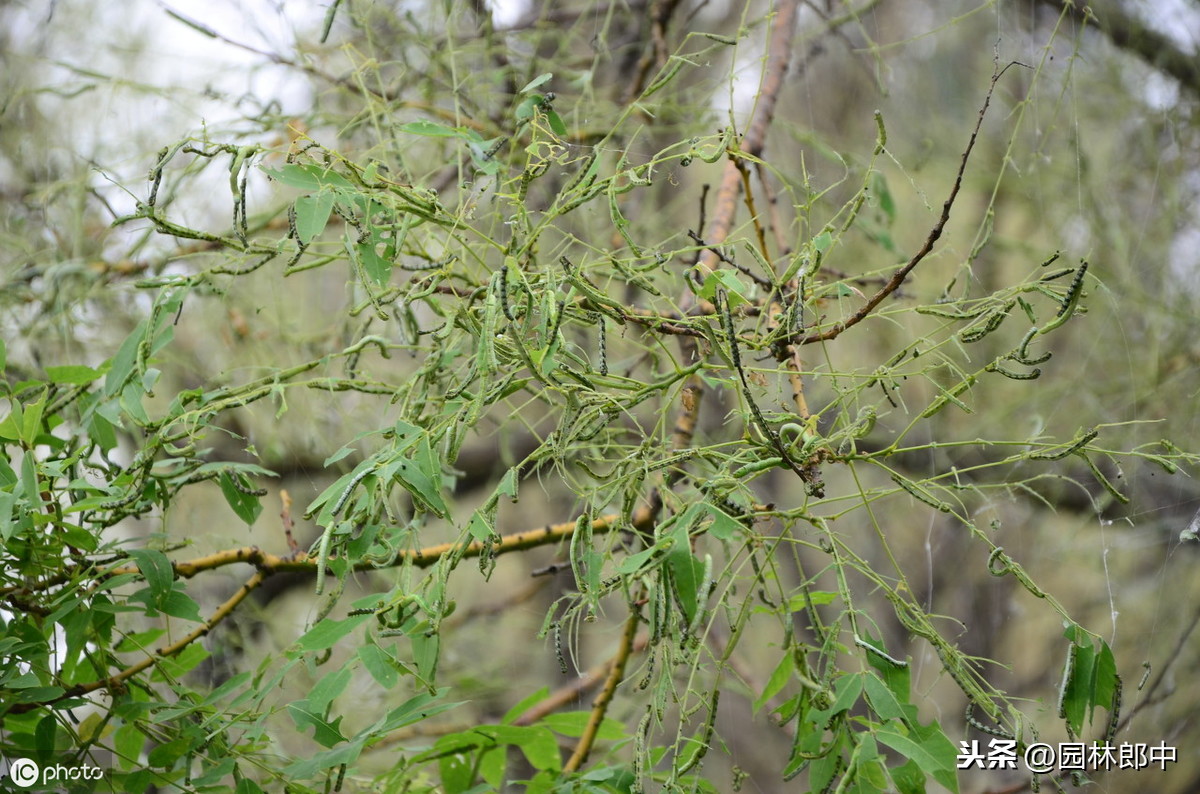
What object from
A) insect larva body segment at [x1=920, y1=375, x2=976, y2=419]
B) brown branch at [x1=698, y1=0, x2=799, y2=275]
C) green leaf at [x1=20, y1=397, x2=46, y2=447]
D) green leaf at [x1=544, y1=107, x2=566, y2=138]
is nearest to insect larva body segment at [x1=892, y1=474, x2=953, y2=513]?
insect larva body segment at [x1=920, y1=375, x2=976, y2=419]

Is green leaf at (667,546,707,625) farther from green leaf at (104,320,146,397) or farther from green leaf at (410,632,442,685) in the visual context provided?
green leaf at (104,320,146,397)

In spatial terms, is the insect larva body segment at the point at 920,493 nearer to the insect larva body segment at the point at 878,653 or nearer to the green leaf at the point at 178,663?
the insect larva body segment at the point at 878,653

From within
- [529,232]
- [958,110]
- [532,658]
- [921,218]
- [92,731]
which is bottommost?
[92,731]

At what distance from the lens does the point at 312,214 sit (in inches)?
20.4

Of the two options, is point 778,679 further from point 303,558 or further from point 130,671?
point 130,671

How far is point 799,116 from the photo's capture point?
7.19 ft

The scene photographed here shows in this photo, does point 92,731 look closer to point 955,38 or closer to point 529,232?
point 529,232

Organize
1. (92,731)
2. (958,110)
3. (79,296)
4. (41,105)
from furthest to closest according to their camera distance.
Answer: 1. (958,110)
2. (41,105)
3. (79,296)
4. (92,731)

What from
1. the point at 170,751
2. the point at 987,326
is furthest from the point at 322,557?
the point at 987,326

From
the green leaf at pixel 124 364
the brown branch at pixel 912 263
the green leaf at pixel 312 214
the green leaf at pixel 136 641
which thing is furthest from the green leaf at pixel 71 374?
the brown branch at pixel 912 263

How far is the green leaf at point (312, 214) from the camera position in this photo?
1.68 feet

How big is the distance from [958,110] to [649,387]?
155 centimetres

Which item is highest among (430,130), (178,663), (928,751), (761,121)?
(761,121)

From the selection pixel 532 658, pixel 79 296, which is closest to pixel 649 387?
pixel 79 296
